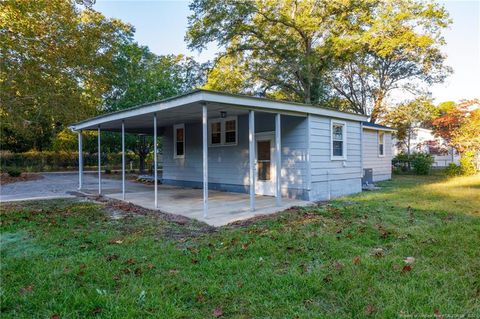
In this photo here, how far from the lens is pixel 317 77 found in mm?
20594

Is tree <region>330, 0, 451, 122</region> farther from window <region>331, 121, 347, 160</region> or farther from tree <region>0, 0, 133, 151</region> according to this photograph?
tree <region>0, 0, 133, 151</region>

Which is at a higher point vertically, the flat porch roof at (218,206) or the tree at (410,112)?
the tree at (410,112)

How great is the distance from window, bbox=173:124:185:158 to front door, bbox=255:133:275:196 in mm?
4139

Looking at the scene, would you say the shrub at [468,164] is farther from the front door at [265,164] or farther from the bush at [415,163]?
the front door at [265,164]

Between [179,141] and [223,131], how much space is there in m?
2.90

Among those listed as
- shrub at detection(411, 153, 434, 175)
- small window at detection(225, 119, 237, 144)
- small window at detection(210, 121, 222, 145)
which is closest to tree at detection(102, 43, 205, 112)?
small window at detection(210, 121, 222, 145)

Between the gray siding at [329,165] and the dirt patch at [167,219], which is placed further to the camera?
the gray siding at [329,165]

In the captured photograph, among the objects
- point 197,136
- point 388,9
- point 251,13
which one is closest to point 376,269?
point 197,136

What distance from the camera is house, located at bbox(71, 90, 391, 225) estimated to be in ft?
24.9

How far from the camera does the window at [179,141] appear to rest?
42.7ft

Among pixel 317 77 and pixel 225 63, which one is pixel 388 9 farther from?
pixel 225 63

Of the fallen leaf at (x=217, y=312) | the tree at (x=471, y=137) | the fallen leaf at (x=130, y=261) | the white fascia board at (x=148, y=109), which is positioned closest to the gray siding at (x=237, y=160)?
the white fascia board at (x=148, y=109)

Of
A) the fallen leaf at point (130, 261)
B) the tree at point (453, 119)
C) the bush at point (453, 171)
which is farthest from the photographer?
the tree at point (453, 119)

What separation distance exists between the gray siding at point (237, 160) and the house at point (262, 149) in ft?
0.09
